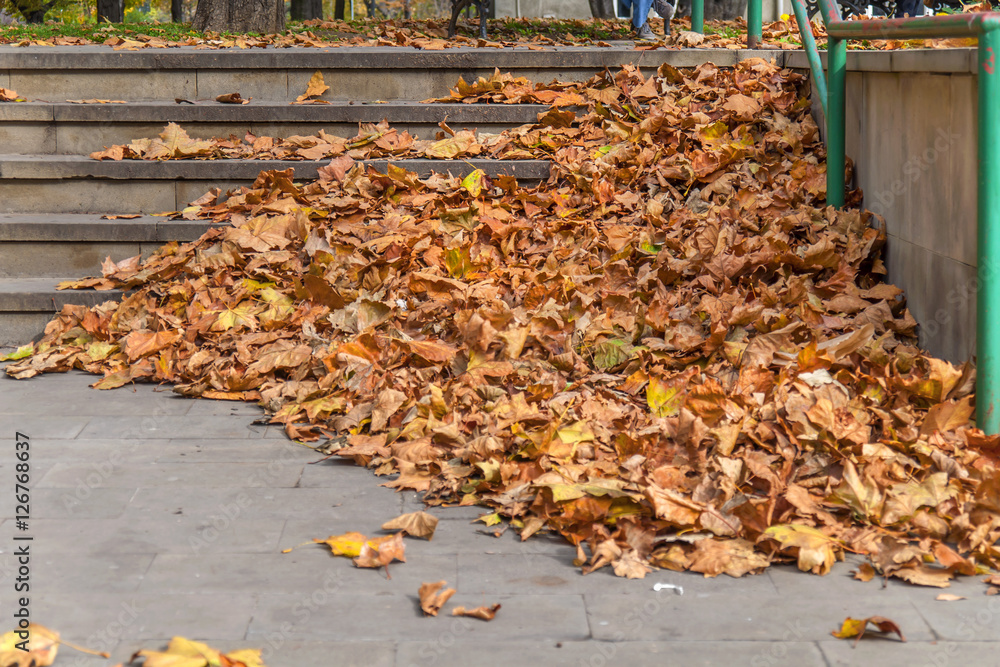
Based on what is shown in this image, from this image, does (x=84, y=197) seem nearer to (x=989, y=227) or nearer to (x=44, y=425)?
(x=44, y=425)

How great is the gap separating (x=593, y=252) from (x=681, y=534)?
2.19 metres

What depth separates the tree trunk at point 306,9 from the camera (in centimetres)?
1864

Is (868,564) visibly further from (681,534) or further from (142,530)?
(142,530)

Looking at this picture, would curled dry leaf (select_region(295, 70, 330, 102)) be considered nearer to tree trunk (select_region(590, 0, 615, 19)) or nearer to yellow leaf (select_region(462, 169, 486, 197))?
yellow leaf (select_region(462, 169, 486, 197))

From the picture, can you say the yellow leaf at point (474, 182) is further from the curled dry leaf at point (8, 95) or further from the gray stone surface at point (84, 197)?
the curled dry leaf at point (8, 95)

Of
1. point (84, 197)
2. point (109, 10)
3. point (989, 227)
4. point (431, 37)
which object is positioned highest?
point (109, 10)

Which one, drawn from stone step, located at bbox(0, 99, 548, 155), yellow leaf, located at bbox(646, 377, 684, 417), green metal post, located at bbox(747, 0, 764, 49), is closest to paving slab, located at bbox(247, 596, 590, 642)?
yellow leaf, located at bbox(646, 377, 684, 417)

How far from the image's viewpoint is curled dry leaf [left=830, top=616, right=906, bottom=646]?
94.2 inches

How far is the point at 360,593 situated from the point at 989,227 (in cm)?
217

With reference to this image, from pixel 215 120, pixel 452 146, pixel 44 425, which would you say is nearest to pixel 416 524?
pixel 44 425

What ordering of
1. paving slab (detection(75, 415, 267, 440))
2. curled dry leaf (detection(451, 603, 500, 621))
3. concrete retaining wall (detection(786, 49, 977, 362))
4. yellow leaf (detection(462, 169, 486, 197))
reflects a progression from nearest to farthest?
curled dry leaf (detection(451, 603, 500, 621)) < concrete retaining wall (detection(786, 49, 977, 362)) < paving slab (detection(75, 415, 267, 440)) < yellow leaf (detection(462, 169, 486, 197))

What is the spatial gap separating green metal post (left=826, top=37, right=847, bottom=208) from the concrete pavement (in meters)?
2.48

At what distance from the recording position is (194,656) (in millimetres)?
2320

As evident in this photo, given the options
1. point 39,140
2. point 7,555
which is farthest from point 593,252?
point 39,140
